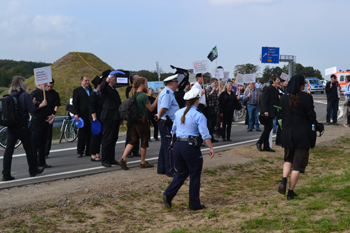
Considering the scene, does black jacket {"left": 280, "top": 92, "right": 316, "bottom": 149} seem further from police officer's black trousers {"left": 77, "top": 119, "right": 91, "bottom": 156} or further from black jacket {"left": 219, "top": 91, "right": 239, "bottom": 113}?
black jacket {"left": 219, "top": 91, "right": 239, "bottom": 113}

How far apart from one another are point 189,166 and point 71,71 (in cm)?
3233

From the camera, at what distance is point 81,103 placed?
1034 centimetres

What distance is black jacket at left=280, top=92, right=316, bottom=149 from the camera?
20.4 feet

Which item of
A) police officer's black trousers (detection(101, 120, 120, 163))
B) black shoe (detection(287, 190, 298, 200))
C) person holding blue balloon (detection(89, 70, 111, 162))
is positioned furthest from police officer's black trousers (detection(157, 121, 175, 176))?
black shoe (detection(287, 190, 298, 200))

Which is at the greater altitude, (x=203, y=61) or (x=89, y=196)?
(x=203, y=61)

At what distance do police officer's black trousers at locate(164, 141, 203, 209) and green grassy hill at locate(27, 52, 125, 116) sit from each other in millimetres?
26389

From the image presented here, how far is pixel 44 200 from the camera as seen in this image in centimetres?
638

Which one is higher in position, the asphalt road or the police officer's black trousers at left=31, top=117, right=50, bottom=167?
the police officer's black trousers at left=31, top=117, right=50, bottom=167

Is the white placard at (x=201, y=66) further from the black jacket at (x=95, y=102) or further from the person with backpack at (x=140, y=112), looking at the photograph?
the person with backpack at (x=140, y=112)

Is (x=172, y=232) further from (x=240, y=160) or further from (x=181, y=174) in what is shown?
(x=240, y=160)

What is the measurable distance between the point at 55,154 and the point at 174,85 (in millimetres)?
5072

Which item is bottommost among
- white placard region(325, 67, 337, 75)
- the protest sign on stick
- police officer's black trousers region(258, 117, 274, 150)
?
police officer's black trousers region(258, 117, 274, 150)

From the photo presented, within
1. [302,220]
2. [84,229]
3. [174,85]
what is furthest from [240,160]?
[84,229]

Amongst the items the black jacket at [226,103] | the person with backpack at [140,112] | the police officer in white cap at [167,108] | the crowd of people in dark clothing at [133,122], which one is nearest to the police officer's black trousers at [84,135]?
the crowd of people in dark clothing at [133,122]
